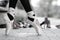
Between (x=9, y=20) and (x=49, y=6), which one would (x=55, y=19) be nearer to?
(x=49, y=6)

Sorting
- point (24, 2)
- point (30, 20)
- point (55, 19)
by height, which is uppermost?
point (24, 2)

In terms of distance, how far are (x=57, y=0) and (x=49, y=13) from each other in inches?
14.8

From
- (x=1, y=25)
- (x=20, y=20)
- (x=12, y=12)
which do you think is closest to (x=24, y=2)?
(x=12, y=12)

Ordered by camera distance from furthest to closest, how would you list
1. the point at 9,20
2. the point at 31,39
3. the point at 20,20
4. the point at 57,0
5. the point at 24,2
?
1. the point at 57,0
2. the point at 20,20
3. the point at 9,20
4. the point at 24,2
5. the point at 31,39

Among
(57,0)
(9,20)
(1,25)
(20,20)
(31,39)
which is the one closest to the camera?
(31,39)

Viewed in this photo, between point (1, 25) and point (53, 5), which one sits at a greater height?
point (53, 5)

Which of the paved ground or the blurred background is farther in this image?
the blurred background

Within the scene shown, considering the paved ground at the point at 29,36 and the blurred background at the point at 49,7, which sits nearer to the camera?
the paved ground at the point at 29,36

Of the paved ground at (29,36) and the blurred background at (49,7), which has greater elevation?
the blurred background at (49,7)

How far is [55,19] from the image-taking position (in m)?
3.68

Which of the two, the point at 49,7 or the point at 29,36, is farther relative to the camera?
the point at 49,7

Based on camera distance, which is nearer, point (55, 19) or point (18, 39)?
point (18, 39)

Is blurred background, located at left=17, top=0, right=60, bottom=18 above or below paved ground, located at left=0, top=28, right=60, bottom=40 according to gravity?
above

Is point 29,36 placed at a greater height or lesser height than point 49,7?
lesser
